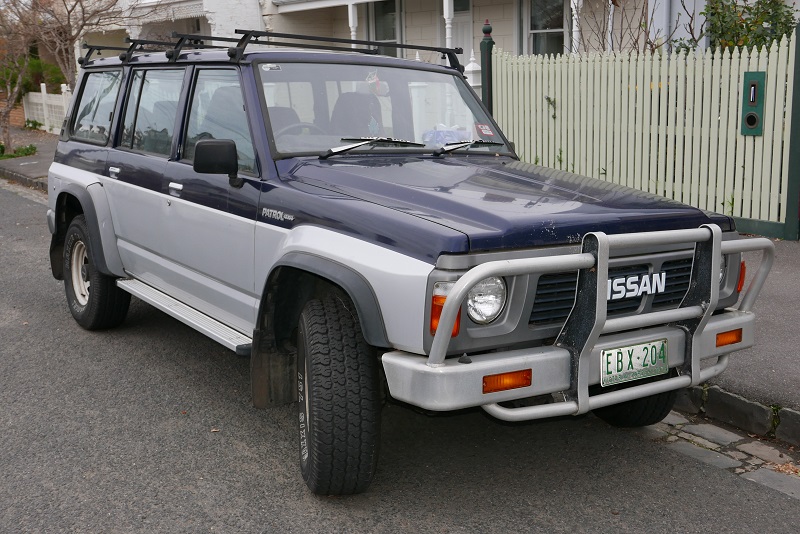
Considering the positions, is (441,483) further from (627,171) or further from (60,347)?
(627,171)

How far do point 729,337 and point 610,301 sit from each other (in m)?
0.81

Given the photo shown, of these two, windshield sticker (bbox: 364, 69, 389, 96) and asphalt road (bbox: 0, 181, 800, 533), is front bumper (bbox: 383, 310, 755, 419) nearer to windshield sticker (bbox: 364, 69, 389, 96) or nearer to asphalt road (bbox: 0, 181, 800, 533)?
asphalt road (bbox: 0, 181, 800, 533)

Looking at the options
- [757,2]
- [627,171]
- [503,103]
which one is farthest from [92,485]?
[757,2]

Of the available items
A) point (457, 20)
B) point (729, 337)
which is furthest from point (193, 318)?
point (457, 20)

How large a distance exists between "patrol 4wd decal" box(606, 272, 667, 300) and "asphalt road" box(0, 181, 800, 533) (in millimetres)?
960

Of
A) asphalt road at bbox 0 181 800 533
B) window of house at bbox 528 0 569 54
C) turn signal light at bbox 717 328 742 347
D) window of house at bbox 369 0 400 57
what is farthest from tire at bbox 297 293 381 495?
window of house at bbox 369 0 400 57

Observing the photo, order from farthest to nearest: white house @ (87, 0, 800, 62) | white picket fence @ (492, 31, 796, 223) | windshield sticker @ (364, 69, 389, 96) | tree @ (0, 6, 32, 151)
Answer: tree @ (0, 6, 32, 151), white house @ (87, 0, 800, 62), white picket fence @ (492, 31, 796, 223), windshield sticker @ (364, 69, 389, 96)

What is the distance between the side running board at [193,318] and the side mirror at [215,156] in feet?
2.82

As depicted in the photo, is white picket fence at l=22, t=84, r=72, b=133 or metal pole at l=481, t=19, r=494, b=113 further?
white picket fence at l=22, t=84, r=72, b=133

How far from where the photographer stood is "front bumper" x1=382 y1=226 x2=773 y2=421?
3.50m

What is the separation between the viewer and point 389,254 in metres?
3.74

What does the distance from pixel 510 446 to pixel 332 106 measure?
2.06m

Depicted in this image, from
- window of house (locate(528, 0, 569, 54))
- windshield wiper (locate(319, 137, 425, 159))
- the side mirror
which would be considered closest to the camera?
the side mirror

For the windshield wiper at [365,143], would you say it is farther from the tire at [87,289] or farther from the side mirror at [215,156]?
the tire at [87,289]
